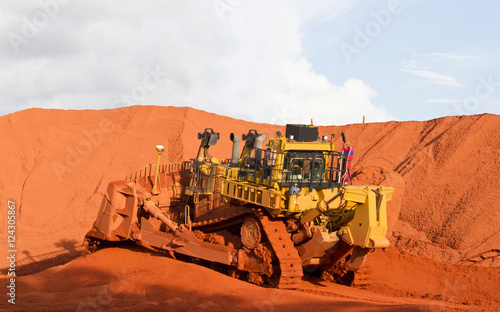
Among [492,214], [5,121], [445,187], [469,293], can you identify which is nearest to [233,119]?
[5,121]

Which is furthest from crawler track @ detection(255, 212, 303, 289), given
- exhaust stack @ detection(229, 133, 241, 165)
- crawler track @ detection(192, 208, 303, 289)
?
exhaust stack @ detection(229, 133, 241, 165)

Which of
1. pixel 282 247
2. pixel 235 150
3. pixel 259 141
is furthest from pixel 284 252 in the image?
pixel 235 150

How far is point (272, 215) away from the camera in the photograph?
43.2 feet

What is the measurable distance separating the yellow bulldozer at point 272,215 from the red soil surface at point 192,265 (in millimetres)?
645

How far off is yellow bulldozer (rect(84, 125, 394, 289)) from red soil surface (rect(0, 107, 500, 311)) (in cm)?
65

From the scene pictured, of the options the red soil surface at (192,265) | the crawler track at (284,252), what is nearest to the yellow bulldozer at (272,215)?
the crawler track at (284,252)

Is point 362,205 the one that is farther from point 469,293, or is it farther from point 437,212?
point 437,212

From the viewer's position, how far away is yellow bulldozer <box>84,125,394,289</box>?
494 inches

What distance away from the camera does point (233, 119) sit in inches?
1414

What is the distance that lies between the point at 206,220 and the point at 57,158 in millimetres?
17943

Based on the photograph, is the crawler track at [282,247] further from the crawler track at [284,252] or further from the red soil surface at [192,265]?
the red soil surface at [192,265]

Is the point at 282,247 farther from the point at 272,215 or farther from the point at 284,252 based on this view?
the point at 272,215

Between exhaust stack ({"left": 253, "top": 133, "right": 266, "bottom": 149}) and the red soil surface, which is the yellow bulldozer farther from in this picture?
the red soil surface

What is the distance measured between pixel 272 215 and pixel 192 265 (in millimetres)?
2464
